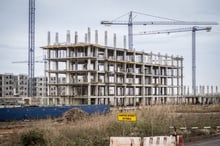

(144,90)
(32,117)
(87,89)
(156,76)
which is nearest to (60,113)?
(32,117)

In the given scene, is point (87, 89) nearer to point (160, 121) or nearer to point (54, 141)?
point (160, 121)

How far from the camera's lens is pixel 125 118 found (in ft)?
52.4

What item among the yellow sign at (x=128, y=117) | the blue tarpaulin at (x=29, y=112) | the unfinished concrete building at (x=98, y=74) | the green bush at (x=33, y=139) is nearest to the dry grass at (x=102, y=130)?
the green bush at (x=33, y=139)

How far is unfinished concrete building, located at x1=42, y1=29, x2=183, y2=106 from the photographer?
69.4m

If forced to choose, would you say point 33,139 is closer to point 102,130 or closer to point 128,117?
point 102,130

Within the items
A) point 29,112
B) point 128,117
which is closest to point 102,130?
point 128,117

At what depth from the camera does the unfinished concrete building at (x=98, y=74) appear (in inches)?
2734

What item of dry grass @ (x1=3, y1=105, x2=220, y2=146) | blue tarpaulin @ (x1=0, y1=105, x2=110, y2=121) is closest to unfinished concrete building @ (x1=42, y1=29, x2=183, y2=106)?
blue tarpaulin @ (x1=0, y1=105, x2=110, y2=121)

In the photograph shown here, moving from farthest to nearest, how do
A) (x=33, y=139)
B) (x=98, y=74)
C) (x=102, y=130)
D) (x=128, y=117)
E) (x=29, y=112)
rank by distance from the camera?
(x=98, y=74)
(x=29, y=112)
(x=102, y=130)
(x=33, y=139)
(x=128, y=117)

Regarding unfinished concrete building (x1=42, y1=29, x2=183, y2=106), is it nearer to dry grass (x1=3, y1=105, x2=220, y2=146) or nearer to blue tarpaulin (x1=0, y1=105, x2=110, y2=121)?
blue tarpaulin (x1=0, y1=105, x2=110, y2=121)

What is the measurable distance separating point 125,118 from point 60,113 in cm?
3215

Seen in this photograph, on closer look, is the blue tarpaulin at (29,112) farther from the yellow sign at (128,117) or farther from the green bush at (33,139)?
the yellow sign at (128,117)

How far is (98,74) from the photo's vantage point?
72.8 meters

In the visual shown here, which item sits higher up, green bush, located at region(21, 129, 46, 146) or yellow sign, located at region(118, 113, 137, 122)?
yellow sign, located at region(118, 113, 137, 122)
